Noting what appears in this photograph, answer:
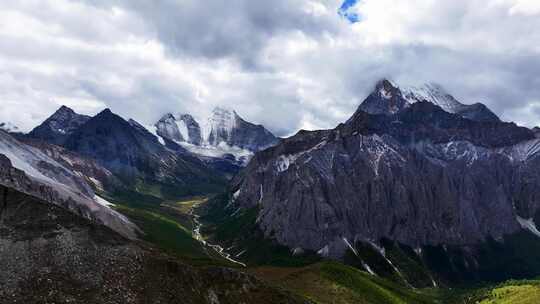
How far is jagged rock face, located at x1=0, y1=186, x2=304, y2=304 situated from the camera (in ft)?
390

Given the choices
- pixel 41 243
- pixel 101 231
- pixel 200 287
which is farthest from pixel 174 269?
pixel 41 243

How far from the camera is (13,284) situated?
383ft

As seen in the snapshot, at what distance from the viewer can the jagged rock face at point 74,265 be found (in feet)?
390

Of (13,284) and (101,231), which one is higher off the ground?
(101,231)

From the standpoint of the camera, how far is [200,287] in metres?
153

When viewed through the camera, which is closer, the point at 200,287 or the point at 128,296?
the point at 128,296

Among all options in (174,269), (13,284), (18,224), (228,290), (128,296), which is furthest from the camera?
(228,290)

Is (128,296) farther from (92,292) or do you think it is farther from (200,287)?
(200,287)

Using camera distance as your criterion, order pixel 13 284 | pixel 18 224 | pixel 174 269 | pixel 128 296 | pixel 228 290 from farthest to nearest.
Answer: pixel 228 290
pixel 174 269
pixel 18 224
pixel 128 296
pixel 13 284

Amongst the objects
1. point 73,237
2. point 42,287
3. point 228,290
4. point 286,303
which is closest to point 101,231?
point 73,237

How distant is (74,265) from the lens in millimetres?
127688

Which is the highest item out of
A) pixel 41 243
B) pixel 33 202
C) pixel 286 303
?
pixel 33 202

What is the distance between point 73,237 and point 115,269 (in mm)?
13985

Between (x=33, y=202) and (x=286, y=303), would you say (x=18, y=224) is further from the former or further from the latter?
(x=286, y=303)
